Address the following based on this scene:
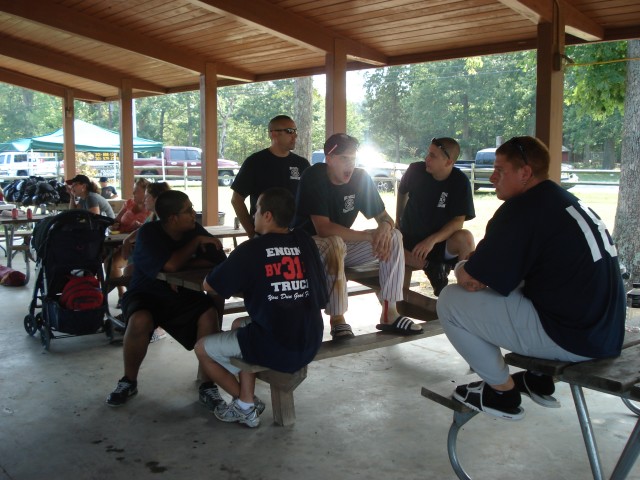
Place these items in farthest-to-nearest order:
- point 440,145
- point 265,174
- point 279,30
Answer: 1. point 279,30
2. point 265,174
3. point 440,145

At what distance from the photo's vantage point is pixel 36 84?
11828 mm

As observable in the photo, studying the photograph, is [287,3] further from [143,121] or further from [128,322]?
[143,121]

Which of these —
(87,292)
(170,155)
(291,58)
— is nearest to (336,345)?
(87,292)

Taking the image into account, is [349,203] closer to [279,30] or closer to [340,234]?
[340,234]

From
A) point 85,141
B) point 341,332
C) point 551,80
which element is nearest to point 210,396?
point 341,332

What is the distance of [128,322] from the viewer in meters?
3.98

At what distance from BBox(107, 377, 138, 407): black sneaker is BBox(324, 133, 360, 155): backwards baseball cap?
1.75m

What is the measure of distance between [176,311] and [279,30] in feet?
10.6

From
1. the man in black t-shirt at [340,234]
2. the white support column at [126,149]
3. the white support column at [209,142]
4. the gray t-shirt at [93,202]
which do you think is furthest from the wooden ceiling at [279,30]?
the man in black t-shirt at [340,234]

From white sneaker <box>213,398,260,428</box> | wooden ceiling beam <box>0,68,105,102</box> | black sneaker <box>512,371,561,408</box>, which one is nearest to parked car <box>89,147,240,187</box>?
wooden ceiling beam <box>0,68,105,102</box>

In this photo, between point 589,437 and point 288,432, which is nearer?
point 589,437

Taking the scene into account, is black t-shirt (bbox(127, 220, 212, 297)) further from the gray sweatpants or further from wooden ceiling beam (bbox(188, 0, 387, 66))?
wooden ceiling beam (bbox(188, 0, 387, 66))

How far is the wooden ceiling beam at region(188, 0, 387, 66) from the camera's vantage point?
229 inches

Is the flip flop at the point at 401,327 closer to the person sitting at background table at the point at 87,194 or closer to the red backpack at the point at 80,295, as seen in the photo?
the red backpack at the point at 80,295
